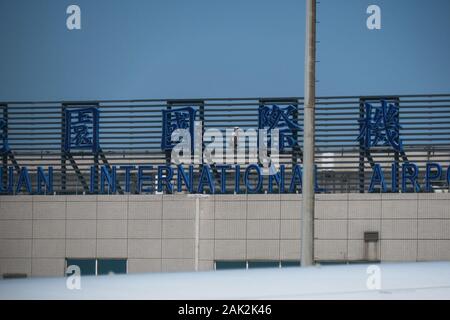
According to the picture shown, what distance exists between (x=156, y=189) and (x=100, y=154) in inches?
78.7

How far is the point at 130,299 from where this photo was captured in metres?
5.81

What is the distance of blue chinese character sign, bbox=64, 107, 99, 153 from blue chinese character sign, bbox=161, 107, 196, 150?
2.04 metres

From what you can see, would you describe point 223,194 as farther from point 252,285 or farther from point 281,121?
point 252,285

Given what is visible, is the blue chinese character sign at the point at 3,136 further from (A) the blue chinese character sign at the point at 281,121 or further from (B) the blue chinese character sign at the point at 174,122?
(A) the blue chinese character sign at the point at 281,121

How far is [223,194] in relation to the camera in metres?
29.7

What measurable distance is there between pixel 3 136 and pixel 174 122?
536cm

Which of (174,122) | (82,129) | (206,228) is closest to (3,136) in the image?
(82,129)

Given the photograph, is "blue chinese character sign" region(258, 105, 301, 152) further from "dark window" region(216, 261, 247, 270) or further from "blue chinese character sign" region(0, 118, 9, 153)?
"blue chinese character sign" region(0, 118, 9, 153)

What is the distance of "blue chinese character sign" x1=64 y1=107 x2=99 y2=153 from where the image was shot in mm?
30859

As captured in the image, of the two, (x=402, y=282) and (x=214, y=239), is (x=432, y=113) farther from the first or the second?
(x=402, y=282)

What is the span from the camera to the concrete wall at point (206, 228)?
1131 inches

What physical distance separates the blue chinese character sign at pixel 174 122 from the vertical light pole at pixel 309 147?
1031 cm

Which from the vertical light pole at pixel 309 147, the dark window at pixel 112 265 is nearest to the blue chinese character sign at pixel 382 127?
the dark window at pixel 112 265

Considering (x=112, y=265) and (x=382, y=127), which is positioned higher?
(x=382, y=127)
